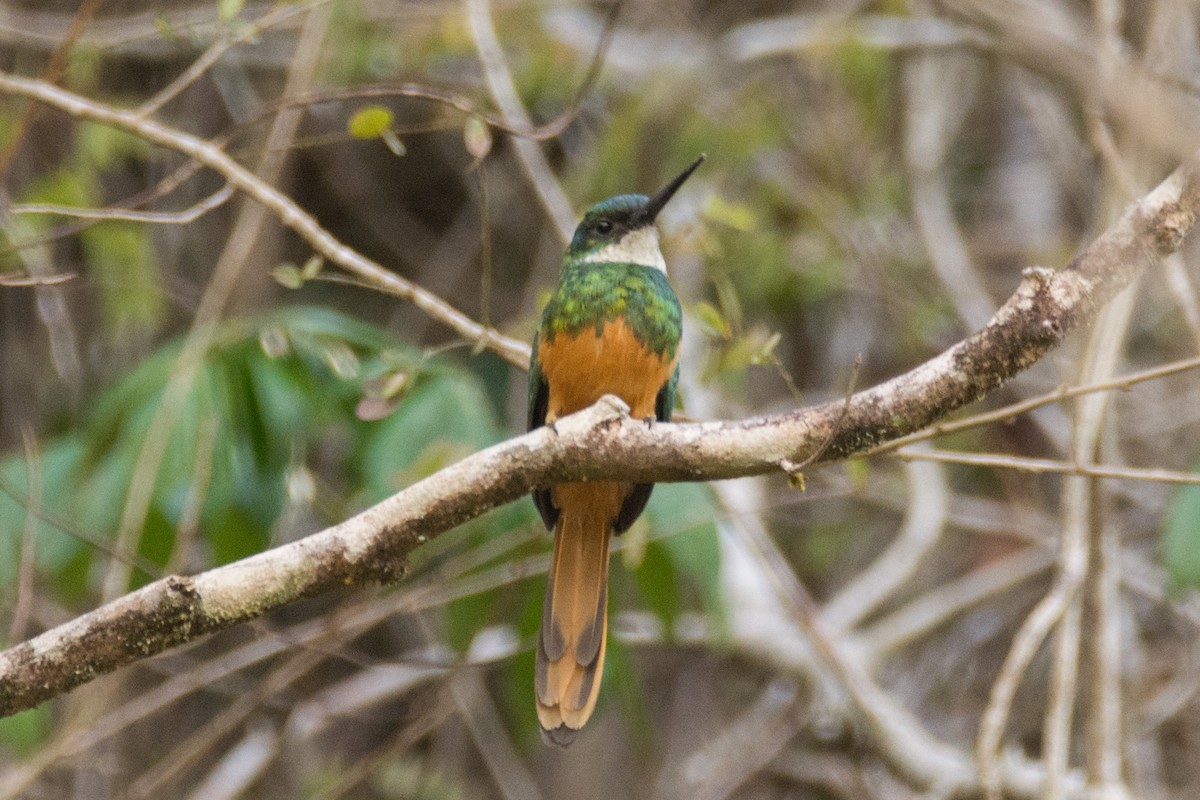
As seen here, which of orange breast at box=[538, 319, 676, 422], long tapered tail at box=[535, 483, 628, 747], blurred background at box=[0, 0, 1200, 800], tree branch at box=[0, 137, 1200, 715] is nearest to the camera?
tree branch at box=[0, 137, 1200, 715]

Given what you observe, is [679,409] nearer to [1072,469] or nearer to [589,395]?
[589,395]

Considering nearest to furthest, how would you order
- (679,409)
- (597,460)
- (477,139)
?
(597,460) → (477,139) → (679,409)

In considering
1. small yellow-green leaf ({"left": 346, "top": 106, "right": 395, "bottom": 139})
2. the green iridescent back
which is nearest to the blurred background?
small yellow-green leaf ({"left": 346, "top": 106, "right": 395, "bottom": 139})

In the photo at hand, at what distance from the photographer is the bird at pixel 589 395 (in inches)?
82.2

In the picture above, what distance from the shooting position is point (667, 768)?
152 inches

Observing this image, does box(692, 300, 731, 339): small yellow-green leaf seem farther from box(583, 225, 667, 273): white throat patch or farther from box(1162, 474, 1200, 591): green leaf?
box(1162, 474, 1200, 591): green leaf

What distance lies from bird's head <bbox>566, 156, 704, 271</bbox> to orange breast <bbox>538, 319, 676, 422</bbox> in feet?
0.90

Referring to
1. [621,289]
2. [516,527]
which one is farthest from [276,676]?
[621,289]

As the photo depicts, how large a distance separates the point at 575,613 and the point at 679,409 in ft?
2.00

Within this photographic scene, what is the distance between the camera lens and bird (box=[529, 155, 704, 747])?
6.85 feet

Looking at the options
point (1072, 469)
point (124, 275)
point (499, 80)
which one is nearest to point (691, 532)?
point (1072, 469)

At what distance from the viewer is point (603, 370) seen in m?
2.23

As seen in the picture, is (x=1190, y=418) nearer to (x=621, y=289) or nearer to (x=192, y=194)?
(x=621, y=289)

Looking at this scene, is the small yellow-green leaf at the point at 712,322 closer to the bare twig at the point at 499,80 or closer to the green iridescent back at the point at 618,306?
the green iridescent back at the point at 618,306
